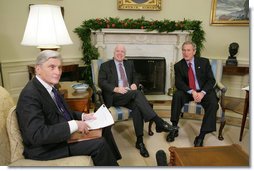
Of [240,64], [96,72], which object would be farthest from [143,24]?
[240,64]

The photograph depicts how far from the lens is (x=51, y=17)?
1.61 metres

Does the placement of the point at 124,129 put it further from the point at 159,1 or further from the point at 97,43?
the point at 159,1

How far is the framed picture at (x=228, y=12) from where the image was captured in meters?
3.32

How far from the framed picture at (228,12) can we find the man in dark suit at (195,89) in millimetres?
1359

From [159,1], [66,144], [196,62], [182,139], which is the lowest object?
[182,139]

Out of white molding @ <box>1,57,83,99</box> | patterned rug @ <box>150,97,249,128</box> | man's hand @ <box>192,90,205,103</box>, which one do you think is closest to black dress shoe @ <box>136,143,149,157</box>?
man's hand @ <box>192,90,205,103</box>

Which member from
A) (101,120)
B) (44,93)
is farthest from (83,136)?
(44,93)

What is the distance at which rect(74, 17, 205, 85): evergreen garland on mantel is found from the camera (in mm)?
3246

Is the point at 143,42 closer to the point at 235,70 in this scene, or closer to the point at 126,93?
the point at 235,70

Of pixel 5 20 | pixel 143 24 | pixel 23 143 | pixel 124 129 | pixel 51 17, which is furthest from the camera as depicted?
pixel 143 24

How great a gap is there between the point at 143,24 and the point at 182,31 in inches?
23.1

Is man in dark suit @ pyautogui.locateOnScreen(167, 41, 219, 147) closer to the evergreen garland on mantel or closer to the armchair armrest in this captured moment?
the armchair armrest

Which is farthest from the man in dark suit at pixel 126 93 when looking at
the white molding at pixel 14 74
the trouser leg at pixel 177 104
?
the white molding at pixel 14 74

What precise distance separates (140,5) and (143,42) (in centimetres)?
54
